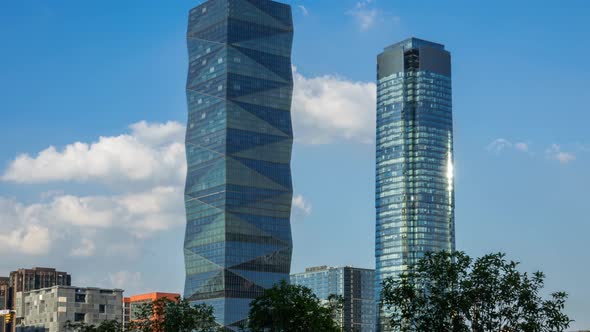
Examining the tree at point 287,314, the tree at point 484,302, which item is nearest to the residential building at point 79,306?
the tree at point 287,314

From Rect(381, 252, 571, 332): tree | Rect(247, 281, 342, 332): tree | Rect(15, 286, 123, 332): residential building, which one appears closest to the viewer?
Rect(381, 252, 571, 332): tree

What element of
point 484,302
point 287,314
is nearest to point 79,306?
Answer: point 287,314

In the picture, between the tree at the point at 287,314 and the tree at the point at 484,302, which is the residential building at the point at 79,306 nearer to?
the tree at the point at 287,314

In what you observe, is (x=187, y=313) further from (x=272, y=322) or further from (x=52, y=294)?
(x=52, y=294)

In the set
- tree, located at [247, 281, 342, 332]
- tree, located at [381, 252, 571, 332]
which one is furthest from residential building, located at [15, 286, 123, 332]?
tree, located at [381, 252, 571, 332]

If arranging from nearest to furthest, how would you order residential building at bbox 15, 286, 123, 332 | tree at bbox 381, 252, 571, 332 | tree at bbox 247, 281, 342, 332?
tree at bbox 381, 252, 571, 332 → tree at bbox 247, 281, 342, 332 → residential building at bbox 15, 286, 123, 332

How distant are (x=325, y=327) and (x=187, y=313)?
1955cm

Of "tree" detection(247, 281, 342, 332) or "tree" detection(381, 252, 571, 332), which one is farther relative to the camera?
"tree" detection(247, 281, 342, 332)

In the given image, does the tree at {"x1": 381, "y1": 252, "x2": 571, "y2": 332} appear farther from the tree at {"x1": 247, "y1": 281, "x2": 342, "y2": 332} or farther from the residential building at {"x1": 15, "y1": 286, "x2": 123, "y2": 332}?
the residential building at {"x1": 15, "y1": 286, "x2": 123, "y2": 332}

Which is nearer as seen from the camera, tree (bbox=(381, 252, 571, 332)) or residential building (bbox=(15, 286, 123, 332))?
tree (bbox=(381, 252, 571, 332))

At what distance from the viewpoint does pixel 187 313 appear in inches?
5719

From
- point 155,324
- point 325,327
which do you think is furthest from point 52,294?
point 325,327

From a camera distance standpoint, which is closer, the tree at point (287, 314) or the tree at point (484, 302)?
the tree at point (484, 302)

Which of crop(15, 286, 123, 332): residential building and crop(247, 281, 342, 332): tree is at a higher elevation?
crop(15, 286, 123, 332): residential building
